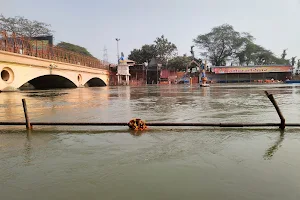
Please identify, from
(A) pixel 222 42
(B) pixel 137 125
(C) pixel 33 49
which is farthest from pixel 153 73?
(B) pixel 137 125

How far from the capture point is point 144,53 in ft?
226

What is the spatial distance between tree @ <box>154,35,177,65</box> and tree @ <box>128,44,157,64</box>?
51.3 inches

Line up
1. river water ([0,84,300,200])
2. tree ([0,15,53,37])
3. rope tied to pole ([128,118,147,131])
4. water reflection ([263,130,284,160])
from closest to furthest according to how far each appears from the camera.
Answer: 1. river water ([0,84,300,200])
2. water reflection ([263,130,284,160])
3. rope tied to pole ([128,118,147,131])
4. tree ([0,15,53,37])

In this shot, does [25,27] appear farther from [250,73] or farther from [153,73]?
[250,73]

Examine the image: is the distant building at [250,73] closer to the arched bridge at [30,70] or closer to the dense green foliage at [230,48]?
the dense green foliage at [230,48]

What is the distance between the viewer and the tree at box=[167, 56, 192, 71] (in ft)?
212

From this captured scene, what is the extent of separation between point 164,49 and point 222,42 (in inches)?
610

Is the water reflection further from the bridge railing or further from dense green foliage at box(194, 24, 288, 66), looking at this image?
dense green foliage at box(194, 24, 288, 66)

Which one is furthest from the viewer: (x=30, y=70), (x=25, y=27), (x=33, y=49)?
(x=25, y=27)

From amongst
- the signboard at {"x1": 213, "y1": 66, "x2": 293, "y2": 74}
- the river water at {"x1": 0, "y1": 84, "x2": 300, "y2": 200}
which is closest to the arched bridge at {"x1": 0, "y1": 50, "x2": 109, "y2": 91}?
the river water at {"x1": 0, "y1": 84, "x2": 300, "y2": 200}

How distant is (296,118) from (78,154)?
5426 mm

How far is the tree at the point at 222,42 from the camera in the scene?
6831 cm

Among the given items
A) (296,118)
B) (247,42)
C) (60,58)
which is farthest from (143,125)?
(247,42)

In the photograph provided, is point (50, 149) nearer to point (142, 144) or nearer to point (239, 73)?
point (142, 144)
